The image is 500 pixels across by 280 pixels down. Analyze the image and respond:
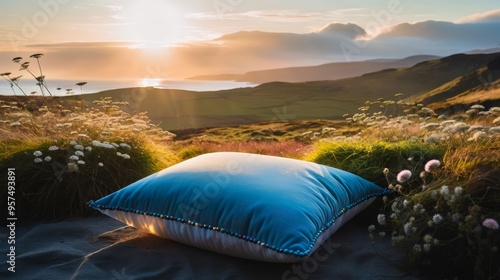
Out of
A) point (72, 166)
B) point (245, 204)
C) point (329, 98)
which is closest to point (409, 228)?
point (245, 204)

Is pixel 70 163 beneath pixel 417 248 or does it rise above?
above

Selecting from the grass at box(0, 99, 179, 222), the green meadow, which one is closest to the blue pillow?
the green meadow

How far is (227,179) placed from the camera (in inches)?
155

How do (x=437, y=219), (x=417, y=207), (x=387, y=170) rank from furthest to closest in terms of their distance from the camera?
(x=387, y=170)
(x=417, y=207)
(x=437, y=219)

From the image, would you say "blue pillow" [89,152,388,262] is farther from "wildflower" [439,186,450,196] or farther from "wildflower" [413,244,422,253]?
"wildflower" [439,186,450,196]

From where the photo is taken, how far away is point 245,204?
3.62 meters

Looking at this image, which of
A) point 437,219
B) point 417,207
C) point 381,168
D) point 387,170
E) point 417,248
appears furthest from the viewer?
A: point 381,168

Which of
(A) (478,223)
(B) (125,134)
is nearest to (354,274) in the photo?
(A) (478,223)

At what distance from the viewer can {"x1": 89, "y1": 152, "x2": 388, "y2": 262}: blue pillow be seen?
11.2 ft

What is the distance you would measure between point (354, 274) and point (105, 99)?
20.2ft

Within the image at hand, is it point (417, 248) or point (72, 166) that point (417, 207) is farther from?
point (72, 166)

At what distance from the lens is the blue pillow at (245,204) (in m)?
3.42

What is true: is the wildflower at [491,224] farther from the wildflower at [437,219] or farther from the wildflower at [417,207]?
the wildflower at [417,207]

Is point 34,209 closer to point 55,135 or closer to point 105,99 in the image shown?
point 55,135
